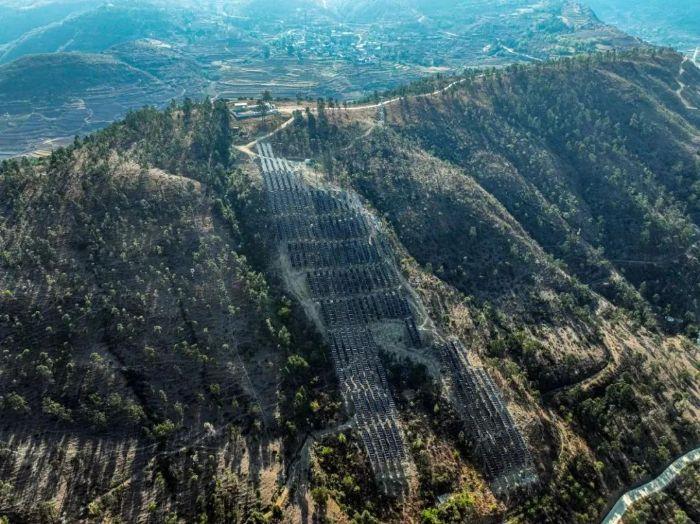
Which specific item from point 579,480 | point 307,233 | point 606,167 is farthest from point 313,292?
point 606,167

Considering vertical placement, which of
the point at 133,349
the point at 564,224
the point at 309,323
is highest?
the point at 564,224

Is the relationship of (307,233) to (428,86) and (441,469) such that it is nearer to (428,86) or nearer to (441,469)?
(441,469)

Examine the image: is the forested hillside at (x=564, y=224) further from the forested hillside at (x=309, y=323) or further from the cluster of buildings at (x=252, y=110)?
the cluster of buildings at (x=252, y=110)

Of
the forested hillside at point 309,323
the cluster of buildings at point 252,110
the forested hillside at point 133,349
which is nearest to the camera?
the forested hillside at point 133,349

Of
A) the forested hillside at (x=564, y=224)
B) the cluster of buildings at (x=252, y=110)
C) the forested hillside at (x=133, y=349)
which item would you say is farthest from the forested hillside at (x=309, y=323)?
the cluster of buildings at (x=252, y=110)

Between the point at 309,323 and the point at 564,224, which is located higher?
the point at 564,224

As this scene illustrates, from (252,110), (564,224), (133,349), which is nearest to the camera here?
(133,349)

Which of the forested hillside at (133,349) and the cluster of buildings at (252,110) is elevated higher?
the cluster of buildings at (252,110)

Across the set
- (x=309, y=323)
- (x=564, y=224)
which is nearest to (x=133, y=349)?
(x=309, y=323)

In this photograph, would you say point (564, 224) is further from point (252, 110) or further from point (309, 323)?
point (252, 110)

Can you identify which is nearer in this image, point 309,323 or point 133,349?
point 133,349

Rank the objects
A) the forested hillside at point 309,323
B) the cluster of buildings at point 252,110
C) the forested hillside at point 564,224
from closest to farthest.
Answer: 1. the forested hillside at point 309,323
2. the forested hillside at point 564,224
3. the cluster of buildings at point 252,110

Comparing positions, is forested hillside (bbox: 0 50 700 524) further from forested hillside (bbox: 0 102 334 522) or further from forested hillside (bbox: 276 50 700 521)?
forested hillside (bbox: 276 50 700 521)
